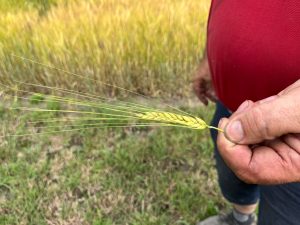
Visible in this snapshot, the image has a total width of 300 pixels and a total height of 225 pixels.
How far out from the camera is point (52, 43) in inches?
86.8

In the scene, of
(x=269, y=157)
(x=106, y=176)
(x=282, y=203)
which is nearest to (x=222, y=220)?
(x=106, y=176)

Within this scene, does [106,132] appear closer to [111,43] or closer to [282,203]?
[111,43]

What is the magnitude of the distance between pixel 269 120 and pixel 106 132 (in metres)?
1.49

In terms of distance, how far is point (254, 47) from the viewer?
0.92 metres

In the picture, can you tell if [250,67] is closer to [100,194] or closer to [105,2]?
[100,194]

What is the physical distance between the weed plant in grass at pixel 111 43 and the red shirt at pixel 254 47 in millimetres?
1172

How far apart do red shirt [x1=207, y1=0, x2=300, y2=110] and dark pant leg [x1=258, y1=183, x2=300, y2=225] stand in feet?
0.64

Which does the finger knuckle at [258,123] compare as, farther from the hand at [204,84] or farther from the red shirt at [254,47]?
the hand at [204,84]

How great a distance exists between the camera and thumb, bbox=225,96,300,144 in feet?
2.36

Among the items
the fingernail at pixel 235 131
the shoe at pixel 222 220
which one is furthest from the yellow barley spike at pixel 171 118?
the shoe at pixel 222 220

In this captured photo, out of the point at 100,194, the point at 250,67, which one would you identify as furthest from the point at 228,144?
the point at 100,194

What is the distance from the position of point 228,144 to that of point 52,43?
158cm

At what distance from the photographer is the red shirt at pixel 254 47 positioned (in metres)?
0.85

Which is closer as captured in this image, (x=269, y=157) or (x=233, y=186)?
(x=269, y=157)
